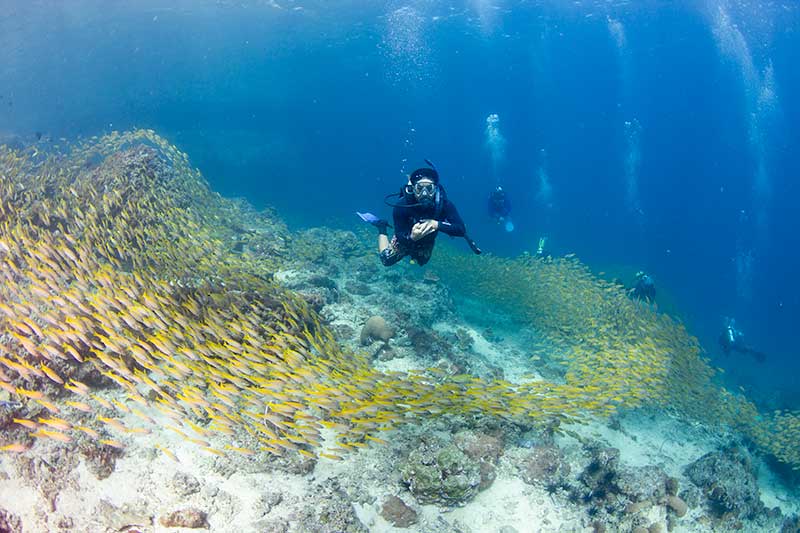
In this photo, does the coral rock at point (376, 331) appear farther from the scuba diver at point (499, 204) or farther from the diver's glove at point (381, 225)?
the scuba diver at point (499, 204)

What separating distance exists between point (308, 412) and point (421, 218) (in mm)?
3765

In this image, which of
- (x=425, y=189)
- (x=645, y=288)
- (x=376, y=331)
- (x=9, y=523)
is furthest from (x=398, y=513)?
(x=645, y=288)

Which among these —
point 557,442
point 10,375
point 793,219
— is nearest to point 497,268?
point 557,442

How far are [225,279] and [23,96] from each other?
105549mm

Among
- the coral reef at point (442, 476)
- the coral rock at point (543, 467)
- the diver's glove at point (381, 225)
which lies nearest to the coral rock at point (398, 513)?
the coral reef at point (442, 476)

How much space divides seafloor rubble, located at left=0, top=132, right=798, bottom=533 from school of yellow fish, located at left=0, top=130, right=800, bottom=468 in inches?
2.1

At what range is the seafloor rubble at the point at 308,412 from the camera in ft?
15.5

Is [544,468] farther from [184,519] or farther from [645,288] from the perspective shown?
[645,288]

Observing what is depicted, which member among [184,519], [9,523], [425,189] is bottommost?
[184,519]

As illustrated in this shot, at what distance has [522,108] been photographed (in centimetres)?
9431

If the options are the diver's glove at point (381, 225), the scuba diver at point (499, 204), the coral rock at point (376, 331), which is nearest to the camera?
the diver's glove at point (381, 225)

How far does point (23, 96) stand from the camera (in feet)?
263

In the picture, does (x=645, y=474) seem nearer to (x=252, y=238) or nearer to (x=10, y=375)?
(x=10, y=375)

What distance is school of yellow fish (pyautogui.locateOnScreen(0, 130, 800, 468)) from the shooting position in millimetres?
5137
